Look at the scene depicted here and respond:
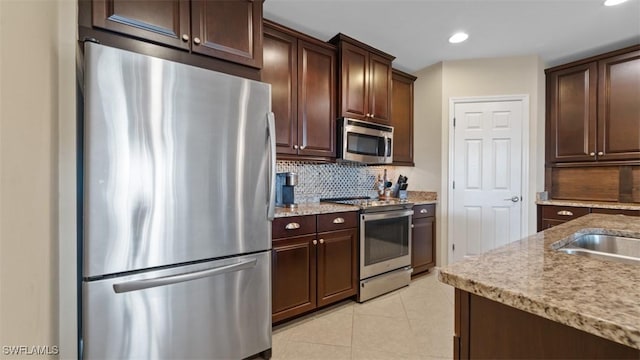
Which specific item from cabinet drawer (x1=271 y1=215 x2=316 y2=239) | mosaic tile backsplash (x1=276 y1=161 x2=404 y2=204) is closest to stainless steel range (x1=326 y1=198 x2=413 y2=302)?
mosaic tile backsplash (x1=276 y1=161 x2=404 y2=204)

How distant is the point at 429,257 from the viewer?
3.28 metres

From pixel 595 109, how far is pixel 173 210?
13.6ft

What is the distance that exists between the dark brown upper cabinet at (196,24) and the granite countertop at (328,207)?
104 centimetres

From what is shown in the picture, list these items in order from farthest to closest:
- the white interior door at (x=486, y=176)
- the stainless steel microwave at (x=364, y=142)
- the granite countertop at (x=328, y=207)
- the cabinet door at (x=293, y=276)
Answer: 1. the white interior door at (x=486, y=176)
2. the stainless steel microwave at (x=364, y=142)
3. the granite countertop at (x=328, y=207)
4. the cabinet door at (x=293, y=276)

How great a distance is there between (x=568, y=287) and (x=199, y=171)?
4.76ft

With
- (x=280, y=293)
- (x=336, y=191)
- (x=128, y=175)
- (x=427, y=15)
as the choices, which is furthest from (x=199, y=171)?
(x=427, y=15)

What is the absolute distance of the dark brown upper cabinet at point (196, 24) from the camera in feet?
4.48

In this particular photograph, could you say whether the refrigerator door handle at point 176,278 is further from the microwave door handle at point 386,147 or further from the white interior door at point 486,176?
the white interior door at point 486,176

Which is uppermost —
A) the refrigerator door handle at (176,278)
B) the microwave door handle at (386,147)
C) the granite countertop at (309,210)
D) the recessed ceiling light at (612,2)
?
the recessed ceiling light at (612,2)

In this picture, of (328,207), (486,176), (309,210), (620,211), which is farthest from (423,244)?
(620,211)

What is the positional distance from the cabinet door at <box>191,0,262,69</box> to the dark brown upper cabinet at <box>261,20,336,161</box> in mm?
417

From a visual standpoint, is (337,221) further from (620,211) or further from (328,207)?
(620,211)

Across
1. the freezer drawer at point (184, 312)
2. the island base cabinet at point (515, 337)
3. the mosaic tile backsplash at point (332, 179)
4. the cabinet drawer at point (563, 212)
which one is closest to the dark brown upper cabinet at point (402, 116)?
the mosaic tile backsplash at point (332, 179)

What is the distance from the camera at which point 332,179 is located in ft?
10.1
